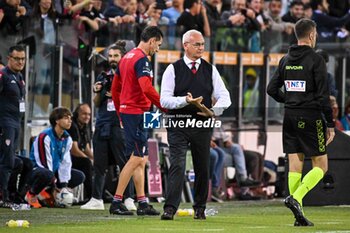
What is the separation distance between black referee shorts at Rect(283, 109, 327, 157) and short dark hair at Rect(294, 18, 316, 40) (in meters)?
0.84

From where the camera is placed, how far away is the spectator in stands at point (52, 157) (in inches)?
680

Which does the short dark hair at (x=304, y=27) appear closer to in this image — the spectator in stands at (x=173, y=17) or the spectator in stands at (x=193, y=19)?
the spectator in stands at (x=173, y=17)

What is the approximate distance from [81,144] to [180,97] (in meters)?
5.83

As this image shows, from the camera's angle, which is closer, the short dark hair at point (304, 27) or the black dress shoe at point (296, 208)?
the black dress shoe at point (296, 208)

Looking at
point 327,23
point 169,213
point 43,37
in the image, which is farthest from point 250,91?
point 169,213

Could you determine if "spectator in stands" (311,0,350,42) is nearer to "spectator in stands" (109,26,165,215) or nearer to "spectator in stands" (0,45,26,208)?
"spectator in stands" (0,45,26,208)

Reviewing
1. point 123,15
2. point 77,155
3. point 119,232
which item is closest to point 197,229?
point 119,232

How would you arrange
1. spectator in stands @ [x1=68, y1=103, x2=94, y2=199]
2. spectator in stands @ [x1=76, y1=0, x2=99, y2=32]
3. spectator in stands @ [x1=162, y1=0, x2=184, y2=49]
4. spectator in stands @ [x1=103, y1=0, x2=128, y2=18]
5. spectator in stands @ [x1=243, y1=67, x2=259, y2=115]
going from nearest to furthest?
spectator in stands @ [x1=68, y1=103, x2=94, y2=199]
spectator in stands @ [x1=76, y1=0, x2=99, y2=32]
spectator in stands @ [x1=103, y1=0, x2=128, y2=18]
spectator in stands @ [x1=162, y1=0, x2=184, y2=49]
spectator in stands @ [x1=243, y1=67, x2=259, y2=115]

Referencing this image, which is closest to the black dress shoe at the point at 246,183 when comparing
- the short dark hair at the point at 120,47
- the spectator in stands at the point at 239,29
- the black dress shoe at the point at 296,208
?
the spectator in stands at the point at 239,29

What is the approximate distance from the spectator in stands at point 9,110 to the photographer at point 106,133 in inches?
42.0

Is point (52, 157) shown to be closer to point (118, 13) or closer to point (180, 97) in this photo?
point (118, 13)

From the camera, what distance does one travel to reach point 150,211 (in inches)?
591

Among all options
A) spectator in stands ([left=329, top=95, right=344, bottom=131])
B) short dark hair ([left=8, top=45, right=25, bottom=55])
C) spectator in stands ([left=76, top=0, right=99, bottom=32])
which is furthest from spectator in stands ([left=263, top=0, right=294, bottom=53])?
short dark hair ([left=8, top=45, right=25, bottom=55])

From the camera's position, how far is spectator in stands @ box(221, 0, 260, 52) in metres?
21.6
